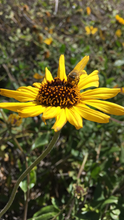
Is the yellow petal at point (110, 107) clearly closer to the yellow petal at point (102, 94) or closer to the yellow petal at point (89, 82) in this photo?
the yellow petal at point (102, 94)

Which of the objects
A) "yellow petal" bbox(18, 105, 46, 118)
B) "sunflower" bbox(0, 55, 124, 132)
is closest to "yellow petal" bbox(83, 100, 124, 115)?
"sunflower" bbox(0, 55, 124, 132)

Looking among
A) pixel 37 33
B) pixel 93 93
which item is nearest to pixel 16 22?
pixel 37 33

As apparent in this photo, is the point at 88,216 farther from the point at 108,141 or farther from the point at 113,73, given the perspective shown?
the point at 113,73

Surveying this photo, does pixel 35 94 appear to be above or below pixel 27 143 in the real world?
above

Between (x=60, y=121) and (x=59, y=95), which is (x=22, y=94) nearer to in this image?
(x=59, y=95)

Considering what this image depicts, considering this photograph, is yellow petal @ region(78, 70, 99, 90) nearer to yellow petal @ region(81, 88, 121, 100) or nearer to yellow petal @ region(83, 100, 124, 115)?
yellow petal @ region(81, 88, 121, 100)

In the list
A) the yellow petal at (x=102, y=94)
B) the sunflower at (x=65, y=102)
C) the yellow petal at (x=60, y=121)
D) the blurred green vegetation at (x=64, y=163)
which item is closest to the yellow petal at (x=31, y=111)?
the sunflower at (x=65, y=102)
